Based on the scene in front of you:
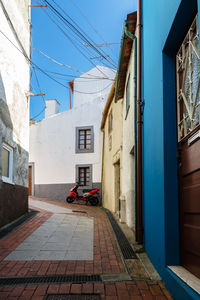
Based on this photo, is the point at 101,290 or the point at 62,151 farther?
the point at 62,151

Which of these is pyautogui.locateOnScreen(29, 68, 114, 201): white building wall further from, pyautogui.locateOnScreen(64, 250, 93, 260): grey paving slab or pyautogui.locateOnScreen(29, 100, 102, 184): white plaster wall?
pyautogui.locateOnScreen(64, 250, 93, 260): grey paving slab

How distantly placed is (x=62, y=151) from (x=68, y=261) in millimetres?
12024

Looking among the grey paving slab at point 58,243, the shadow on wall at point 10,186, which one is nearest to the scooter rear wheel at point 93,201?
the shadow on wall at point 10,186

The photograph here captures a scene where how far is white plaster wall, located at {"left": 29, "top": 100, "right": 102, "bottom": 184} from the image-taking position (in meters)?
15.5

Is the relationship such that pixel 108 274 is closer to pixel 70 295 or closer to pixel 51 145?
pixel 70 295

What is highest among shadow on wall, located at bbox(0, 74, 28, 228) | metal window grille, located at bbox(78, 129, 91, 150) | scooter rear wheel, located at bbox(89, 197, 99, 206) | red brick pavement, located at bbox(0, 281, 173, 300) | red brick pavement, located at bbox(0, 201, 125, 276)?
metal window grille, located at bbox(78, 129, 91, 150)

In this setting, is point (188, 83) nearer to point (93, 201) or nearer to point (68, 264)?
point (68, 264)

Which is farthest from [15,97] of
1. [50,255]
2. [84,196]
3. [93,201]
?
[93,201]

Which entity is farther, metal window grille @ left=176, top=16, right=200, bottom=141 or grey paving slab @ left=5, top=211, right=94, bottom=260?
grey paving slab @ left=5, top=211, right=94, bottom=260

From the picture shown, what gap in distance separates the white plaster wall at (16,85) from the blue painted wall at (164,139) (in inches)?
150

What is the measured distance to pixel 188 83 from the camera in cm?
309

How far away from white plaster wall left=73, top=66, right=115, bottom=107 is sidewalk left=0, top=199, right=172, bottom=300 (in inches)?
408

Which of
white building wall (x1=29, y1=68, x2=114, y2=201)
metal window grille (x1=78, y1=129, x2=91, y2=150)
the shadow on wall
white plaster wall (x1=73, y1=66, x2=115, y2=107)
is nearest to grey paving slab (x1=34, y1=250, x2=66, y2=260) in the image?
the shadow on wall

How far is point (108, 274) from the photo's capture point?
149 inches
